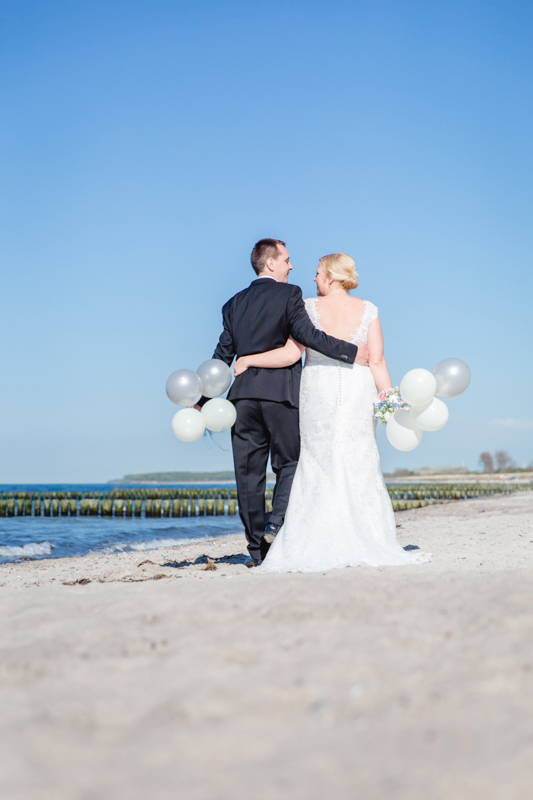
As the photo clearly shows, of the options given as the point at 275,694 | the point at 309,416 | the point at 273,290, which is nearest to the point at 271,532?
the point at 309,416

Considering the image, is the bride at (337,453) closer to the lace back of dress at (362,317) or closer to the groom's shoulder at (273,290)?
the lace back of dress at (362,317)

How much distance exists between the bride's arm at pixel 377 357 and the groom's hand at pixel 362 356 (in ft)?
0.11

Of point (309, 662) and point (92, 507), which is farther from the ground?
point (309, 662)

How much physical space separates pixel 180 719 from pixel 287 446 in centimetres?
355

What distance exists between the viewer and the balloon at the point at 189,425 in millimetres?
5031

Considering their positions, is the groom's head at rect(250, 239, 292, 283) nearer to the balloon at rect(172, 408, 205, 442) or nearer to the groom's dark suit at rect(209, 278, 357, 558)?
the groom's dark suit at rect(209, 278, 357, 558)

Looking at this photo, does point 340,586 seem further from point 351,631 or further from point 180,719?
point 180,719

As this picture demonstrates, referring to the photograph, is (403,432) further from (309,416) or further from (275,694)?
(275,694)

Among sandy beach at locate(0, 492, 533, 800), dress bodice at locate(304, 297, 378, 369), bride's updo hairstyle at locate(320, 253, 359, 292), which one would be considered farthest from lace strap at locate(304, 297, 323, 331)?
sandy beach at locate(0, 492, 533, 800)

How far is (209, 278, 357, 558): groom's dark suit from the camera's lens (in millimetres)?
4992

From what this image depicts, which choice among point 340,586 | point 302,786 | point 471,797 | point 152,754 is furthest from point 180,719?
point 340,586

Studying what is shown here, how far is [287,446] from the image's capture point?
16.7ft

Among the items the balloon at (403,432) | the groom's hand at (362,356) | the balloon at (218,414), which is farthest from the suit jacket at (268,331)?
the balloon at (403,432)

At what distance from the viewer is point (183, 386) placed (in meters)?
5.00
